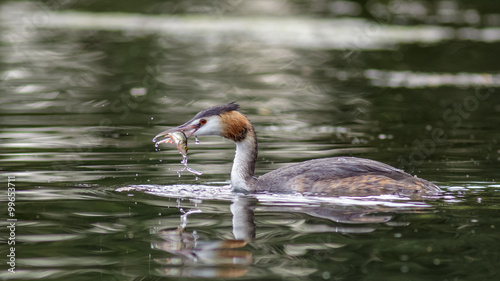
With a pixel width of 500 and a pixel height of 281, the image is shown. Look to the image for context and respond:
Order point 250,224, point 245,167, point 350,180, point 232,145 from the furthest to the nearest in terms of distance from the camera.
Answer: point 232,145 < point 245,167 < point 350,180 < point 250,224

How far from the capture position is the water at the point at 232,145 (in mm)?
7383

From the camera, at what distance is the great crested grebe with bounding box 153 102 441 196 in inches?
387

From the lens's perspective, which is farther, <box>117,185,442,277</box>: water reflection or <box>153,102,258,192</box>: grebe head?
<box>153,102,258,192</box>: grebe head

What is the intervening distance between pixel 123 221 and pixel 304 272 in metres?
2.31

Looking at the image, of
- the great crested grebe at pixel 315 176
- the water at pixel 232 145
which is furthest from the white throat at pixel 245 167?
the water at pixel 232 145

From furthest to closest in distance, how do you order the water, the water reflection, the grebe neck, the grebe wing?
the grebe neck → the grebe wing → the water → the water reflection

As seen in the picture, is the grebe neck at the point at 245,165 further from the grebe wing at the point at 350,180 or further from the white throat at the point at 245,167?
the grebe wing at the point at 350,180

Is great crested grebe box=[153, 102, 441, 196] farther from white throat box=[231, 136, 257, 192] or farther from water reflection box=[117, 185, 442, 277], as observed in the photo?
water reflection box=[117, 185, 442, 277]

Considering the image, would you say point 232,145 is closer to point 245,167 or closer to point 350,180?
point 245,167

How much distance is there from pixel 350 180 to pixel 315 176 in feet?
1.22

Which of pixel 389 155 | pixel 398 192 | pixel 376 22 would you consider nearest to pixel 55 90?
pixel 389 155

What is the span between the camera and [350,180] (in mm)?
9891

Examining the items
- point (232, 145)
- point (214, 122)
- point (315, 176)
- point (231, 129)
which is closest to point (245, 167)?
point (231, 129)

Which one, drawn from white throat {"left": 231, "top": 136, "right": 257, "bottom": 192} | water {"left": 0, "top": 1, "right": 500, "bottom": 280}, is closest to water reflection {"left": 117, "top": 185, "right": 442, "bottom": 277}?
water {"left": 0, "top": 1, "right": 500, "bottom": 280}
